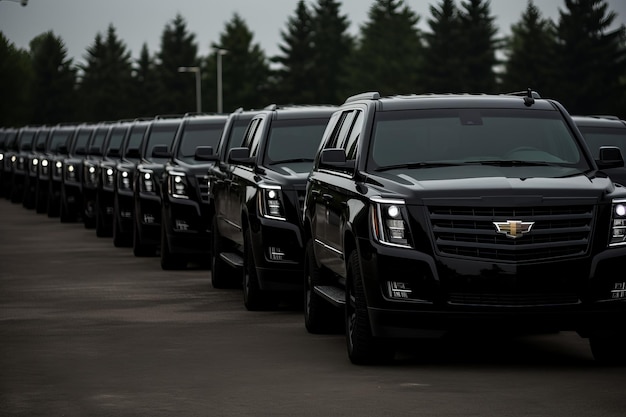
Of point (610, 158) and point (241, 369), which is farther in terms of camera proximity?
point (610, 158)

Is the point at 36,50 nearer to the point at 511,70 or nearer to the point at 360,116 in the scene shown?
the point at 511,70

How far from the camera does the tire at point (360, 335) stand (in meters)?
11.3

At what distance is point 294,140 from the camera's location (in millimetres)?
17156

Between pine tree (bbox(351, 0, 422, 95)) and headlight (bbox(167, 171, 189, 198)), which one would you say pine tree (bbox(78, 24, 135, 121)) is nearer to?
pine tree (bbox(351, 0, 422, 95))

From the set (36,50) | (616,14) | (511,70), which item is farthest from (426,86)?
(36,50)

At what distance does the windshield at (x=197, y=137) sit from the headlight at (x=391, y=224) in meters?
12.1

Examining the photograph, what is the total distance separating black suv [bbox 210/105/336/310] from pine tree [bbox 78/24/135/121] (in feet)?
494

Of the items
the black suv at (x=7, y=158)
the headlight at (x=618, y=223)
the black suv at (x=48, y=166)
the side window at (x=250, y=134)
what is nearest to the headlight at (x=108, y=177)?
the black suv at (x=48, y=166)

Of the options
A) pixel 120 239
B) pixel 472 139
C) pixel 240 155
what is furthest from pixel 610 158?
pixel 120 239

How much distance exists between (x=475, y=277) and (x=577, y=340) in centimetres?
255

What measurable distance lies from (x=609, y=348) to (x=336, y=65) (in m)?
150

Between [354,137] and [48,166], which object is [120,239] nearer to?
[48,166]

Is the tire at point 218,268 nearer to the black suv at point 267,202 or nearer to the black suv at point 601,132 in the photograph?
the black suv at point 267,202

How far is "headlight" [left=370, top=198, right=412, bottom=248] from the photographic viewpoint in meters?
11.0
